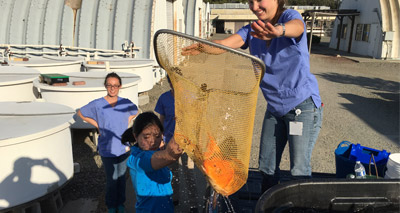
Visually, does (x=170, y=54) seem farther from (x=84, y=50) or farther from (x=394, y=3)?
(x=394, y=3)

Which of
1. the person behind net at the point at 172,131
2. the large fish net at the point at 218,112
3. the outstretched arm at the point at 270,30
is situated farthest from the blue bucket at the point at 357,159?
the large fish net at the point at 218,112

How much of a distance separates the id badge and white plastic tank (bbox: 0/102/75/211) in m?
2.43

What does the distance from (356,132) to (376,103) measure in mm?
3190

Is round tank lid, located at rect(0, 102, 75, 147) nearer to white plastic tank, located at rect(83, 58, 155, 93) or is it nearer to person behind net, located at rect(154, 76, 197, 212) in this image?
person behind net, located at rect(154, 76, 197, 212)

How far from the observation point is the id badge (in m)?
2.38

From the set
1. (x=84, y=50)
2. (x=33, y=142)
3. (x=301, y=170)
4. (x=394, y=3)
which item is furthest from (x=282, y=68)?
(x=394, y=3)

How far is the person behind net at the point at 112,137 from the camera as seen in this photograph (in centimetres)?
344

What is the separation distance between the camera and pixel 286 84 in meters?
2.26

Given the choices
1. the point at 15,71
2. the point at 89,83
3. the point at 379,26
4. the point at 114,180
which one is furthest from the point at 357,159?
the point at 379,26

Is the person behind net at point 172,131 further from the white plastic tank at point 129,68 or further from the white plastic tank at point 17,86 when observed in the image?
the white plastic tank at point 129,68

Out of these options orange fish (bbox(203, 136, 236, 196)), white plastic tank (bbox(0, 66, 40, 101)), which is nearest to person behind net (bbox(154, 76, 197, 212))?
orange fish (bbox(203, 136, 236, 196))

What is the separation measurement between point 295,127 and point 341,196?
27.7 inches

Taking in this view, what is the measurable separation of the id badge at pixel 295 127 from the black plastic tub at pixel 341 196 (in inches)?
25.7

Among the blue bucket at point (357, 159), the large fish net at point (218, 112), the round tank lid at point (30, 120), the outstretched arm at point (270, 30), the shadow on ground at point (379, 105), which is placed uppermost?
the outstretched arm at point (270, 30)
